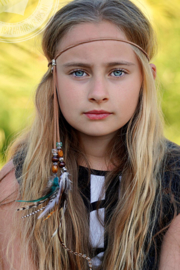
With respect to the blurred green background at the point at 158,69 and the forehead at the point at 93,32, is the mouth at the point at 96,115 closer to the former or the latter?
the forehead at the point at 93,32

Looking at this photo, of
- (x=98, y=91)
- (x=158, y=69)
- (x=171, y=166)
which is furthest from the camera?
(x=158, y=69)

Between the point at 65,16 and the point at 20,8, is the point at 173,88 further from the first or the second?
the point at 65,16

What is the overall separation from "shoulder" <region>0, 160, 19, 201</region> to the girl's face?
1.24 ft

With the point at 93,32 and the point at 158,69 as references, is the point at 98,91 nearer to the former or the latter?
the point at 93,32

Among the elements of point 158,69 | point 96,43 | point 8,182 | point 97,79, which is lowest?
point 8,182

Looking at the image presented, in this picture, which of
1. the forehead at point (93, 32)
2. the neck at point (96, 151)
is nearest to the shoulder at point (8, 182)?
the neck at point (96, 151)

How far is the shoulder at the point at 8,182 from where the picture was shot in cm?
151

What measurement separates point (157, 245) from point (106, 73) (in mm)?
680

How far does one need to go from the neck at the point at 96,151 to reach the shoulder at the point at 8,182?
286mm

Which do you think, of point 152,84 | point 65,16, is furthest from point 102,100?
point 65,16

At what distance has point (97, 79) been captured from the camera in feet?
4.29

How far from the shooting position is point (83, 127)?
1.37m

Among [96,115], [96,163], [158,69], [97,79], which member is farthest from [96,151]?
[158,69]

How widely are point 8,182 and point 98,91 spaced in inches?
22.6
